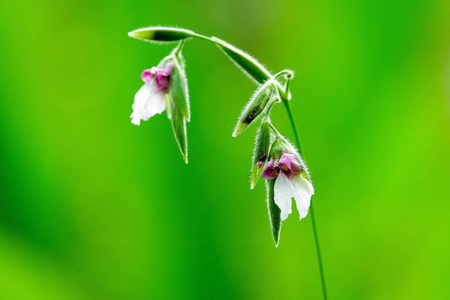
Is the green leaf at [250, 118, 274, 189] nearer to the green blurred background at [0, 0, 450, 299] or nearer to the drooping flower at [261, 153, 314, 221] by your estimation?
the drooping flower at [261, 153, 314, 221]

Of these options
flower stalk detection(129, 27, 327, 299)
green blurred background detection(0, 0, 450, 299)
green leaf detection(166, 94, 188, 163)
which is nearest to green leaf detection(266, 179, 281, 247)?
flower stalk detection(129, 27, 327, 299)

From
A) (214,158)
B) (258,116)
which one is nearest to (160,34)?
(258,116)

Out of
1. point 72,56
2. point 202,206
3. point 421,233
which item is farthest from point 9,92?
point 421,233

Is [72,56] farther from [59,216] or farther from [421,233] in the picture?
[421,233]

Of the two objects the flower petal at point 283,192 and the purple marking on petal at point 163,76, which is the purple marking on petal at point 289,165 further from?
the purple marking on petal at point 163,76

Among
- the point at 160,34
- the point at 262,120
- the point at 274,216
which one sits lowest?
the point at 274,216

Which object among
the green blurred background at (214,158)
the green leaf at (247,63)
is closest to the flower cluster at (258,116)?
the green leaf at (247,63)

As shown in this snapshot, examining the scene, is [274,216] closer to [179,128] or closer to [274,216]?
[274,216]
